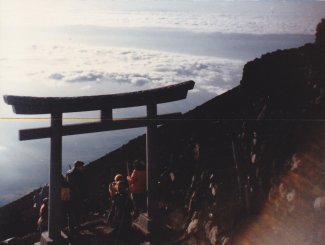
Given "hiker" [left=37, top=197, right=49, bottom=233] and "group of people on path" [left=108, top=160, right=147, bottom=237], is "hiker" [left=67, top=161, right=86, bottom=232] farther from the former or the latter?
"group of people on path" [left=108, top=160, right=147, bottom=237]

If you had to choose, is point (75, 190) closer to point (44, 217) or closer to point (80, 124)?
point (44, 217)

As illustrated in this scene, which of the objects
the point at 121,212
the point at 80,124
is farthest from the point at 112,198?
the point at 80,124

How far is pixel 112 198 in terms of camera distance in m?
9.41

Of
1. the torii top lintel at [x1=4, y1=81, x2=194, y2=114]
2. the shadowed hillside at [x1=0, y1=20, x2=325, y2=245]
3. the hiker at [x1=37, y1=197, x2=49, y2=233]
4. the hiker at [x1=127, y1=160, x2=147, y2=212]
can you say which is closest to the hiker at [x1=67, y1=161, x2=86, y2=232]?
the hiker at [x1=37, y1=197, x2=49, y2=233]

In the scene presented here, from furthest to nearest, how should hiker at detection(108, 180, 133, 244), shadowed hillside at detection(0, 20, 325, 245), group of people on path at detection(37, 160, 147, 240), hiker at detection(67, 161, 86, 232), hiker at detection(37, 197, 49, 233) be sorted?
hiker at detection(67, 161, 86, 232) → hiker at detection(37, 197, 49, 233) → group of people on path at detection(37, 160, 147, 240) → hiker at detection(108, 180, 133, 244) → shadowed hillside at detection(0, 20, 325, 245)

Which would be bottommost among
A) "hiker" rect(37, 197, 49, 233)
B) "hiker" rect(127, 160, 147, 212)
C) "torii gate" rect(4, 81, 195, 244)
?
"hiker" rect(37, 197, 49, 233)

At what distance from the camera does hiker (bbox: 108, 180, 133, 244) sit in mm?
9063

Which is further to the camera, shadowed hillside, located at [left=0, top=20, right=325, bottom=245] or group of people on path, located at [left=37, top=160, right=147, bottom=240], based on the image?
group of people on path, located at [left=37, top=160, right=147, bottom=240]

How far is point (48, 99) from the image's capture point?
26.7 ft

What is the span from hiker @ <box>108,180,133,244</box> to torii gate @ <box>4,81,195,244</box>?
82 centimetres

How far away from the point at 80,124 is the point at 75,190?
77.2 inches

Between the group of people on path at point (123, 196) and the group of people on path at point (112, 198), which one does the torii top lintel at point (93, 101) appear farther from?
the group of people on path at point (123, 196)

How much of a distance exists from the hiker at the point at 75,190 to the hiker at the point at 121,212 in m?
1.03

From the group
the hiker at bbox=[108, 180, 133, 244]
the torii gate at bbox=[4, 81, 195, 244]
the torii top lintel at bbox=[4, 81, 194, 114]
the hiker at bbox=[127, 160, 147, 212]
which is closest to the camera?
the torii top lintel at bbox=[4, 81, 194, 114]
